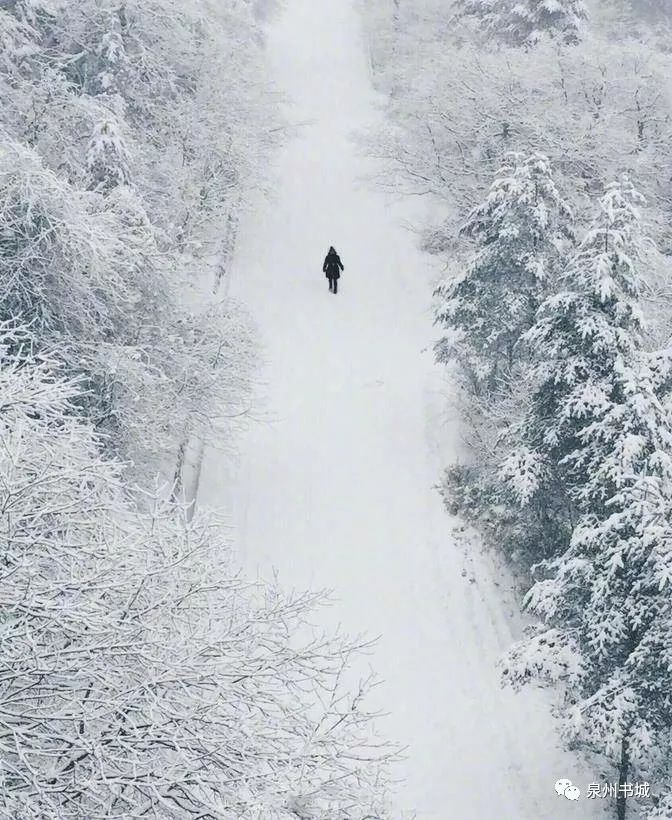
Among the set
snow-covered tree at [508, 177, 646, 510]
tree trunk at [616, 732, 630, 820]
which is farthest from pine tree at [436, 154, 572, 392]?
tree trunk at [616, 732, 630, 820]

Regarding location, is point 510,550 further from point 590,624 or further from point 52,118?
point 52,118

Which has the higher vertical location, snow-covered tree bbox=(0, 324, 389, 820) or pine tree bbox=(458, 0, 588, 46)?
pine tree bbox=(458, 0, 588, 46)

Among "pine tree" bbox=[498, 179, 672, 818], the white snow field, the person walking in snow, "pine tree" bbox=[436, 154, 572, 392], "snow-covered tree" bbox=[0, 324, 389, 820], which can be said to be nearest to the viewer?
"snow-covered tree" bbox=[0, 324, 389, 820]

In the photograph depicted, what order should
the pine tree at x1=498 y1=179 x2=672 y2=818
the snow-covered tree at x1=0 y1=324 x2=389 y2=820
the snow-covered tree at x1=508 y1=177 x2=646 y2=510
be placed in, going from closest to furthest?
1. the snow-covered tree at x1=0 y1=324 x2=389 y2=820
2. the pine tree at x1=498 y1=179 x2=672 y2=818
3. the snow-covered tree at x1=508 y1=177 x2=646 y2=510

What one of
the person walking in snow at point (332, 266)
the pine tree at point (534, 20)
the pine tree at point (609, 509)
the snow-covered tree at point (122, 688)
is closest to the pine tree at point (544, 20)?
the pine tree at point (534, 20)

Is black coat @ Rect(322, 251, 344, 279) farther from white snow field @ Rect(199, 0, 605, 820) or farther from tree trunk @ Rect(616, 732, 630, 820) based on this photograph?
tree trunk @ Rect(616, 732, 630, 820)

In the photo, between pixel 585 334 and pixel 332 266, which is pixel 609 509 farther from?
pixel 332 266
